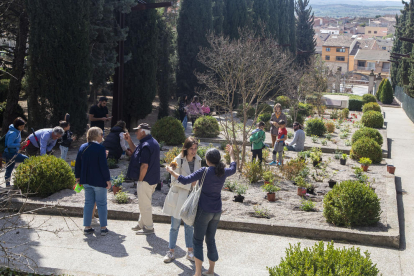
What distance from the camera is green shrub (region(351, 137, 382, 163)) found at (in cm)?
1232

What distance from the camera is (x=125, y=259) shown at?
5836 millimetres

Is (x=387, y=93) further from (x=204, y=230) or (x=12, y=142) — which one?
(x=204, y=230)

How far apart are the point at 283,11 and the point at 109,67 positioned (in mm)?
27547

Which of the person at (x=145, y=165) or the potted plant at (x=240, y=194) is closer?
the person at (x=145, y=165)

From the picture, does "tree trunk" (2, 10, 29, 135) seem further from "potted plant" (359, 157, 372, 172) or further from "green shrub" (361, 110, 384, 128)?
"green shrub" (361, 110, 384, 128)

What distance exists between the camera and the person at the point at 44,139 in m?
8.69

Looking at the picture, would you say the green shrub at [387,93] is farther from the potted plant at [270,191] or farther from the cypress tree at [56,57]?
the potted plant at [270,191]

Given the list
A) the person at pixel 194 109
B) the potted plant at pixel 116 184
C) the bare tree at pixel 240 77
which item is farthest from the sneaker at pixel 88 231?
the person at pixel 194 109

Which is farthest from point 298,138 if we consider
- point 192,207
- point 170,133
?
point 192,207

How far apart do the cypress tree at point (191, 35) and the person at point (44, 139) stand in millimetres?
16491

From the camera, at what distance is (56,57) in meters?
13.1

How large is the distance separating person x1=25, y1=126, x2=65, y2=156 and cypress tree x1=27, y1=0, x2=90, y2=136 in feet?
14.5

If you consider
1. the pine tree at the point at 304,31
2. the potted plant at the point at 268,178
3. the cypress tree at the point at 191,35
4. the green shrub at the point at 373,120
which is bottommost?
the potted plant at the point at 268,178

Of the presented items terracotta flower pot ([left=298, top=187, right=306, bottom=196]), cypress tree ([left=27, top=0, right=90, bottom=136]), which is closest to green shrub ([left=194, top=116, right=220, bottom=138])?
cypress tree ([left=27, top=0, right=90, bottom=136])
